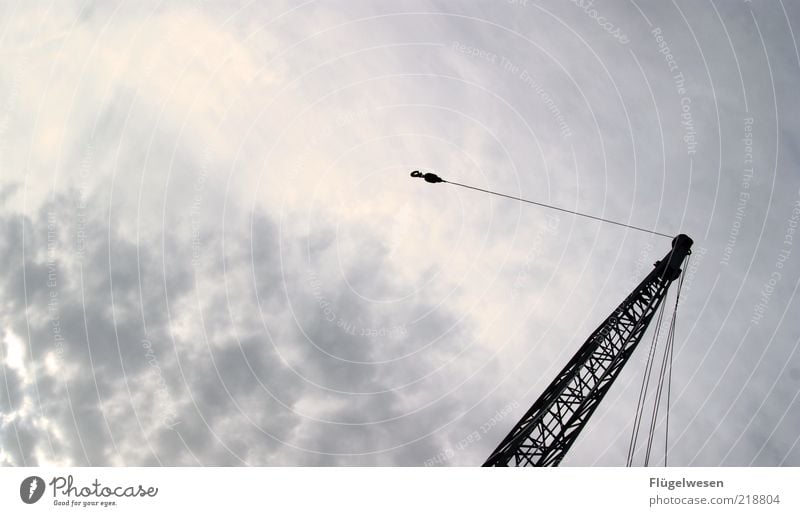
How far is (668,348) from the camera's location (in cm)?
3033

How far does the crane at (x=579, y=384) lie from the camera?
21547mm

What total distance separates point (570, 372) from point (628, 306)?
20.1 ft

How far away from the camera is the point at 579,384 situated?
23.8 m

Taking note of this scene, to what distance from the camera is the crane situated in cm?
2155
